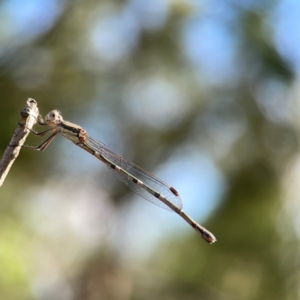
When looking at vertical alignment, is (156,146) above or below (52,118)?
above

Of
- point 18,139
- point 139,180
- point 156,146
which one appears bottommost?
point 18,139

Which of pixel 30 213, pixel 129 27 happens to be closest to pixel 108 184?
Answer: pixel 30 213

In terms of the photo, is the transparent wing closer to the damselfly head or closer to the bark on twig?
the damselfly head

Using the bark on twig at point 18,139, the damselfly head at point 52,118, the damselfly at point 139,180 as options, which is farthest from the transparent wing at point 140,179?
the bark on twig at point 18,139

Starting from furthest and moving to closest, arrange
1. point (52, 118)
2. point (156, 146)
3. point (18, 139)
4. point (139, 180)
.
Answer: point (156, 146) → point (139, 180) → point (52, 118) → point (18, 139)

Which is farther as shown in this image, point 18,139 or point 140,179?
point 140,179

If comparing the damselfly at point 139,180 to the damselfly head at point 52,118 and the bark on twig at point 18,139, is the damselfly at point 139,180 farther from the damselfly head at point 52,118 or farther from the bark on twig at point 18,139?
the bark on twig at point 18,139

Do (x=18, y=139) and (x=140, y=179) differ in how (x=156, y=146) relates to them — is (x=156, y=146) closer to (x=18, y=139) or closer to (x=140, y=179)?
(x=140, y=179)

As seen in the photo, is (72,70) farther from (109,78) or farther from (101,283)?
(101,283)

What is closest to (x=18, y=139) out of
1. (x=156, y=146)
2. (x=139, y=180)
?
(x=139, y=180)
